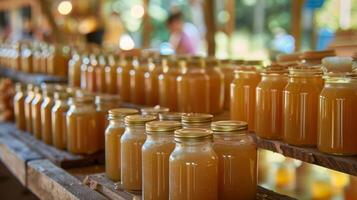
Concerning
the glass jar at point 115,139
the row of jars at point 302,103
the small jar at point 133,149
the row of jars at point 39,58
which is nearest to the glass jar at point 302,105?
the row of jars at point 302,103

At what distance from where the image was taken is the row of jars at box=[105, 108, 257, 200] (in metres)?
1.58

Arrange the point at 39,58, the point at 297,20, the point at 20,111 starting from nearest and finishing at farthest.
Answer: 1. the point at 20,111
2. the point at 39,58
3. the point at 297,20

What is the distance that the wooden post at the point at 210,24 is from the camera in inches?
191

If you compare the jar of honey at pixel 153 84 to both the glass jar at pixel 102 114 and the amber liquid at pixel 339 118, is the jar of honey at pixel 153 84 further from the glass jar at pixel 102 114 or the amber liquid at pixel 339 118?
the amber liquid at pixel 339 118

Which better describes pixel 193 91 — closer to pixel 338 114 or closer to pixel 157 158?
pixel 157 158

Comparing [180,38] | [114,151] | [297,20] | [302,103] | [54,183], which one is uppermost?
[297,20]

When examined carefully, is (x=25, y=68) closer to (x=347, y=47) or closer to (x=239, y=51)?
(x=347, y=47)

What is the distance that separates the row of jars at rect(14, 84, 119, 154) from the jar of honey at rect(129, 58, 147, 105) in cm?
20

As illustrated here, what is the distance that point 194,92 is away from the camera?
2502 millimetres

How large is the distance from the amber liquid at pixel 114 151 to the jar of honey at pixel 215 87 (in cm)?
60

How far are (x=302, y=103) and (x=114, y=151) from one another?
2.52 ft

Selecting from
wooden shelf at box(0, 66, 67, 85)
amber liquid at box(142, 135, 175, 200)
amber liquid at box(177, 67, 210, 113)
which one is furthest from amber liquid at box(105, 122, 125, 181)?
wooden shelf at box(0, 66, 67, 85)

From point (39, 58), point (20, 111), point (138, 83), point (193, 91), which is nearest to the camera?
point (193, 91)

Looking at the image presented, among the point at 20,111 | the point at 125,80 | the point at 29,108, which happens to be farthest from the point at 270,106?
the point at 20,111
